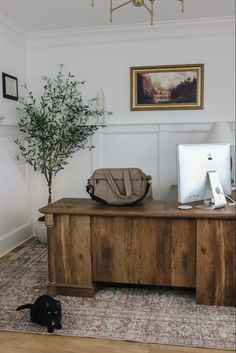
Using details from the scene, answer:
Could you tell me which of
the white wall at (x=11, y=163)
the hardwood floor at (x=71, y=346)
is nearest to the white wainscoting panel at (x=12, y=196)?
the white wall at (x=11, y=163)

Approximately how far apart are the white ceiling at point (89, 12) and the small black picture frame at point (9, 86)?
23.6 inches

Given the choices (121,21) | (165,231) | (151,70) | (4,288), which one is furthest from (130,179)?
(121,21)

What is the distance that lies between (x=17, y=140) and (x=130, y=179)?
75.8 inches

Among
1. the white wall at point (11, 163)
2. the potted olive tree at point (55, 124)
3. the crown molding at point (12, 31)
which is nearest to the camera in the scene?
the crown molding at point (12, 31)

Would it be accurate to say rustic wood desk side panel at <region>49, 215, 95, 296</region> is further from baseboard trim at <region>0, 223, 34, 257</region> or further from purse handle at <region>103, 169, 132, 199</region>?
baseboard trim at <region>0, 223, 34, 257</region>

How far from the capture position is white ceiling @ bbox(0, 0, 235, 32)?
3.33 m

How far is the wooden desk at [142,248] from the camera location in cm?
248

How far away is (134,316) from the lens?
2.41 metres

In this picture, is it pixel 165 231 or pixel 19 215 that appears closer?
pixel 165 231

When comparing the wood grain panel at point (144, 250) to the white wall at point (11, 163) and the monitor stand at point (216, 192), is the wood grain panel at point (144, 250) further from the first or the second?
the white wall at point (11, 163)

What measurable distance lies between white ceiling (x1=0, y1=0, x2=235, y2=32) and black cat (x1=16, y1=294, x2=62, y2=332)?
2613mm

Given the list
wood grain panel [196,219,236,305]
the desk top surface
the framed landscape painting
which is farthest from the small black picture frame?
wood grain panel [196,219,236,305]

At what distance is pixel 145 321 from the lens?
2342mm

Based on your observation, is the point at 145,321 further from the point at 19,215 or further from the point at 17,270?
the point at 19,215
